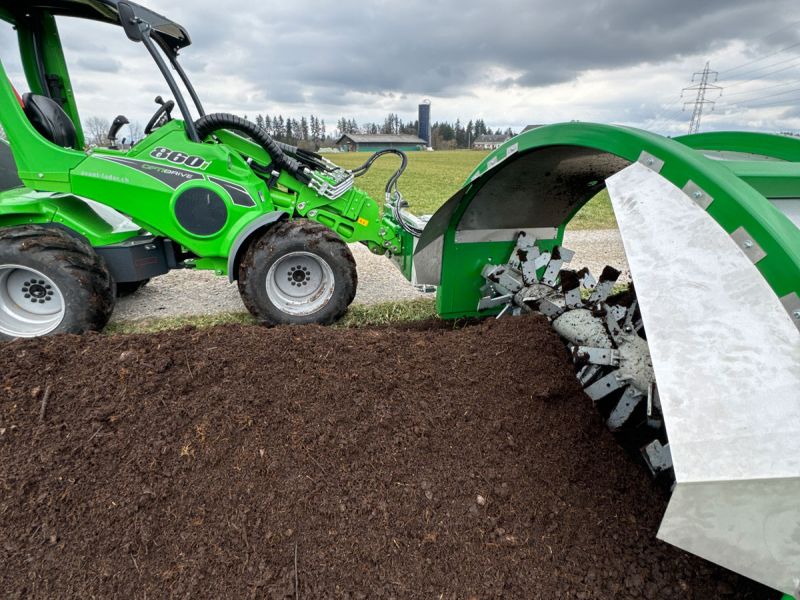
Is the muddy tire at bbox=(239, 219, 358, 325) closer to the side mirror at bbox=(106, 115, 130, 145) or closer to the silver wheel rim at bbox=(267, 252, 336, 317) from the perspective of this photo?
the silver wheel rim at bbox=(267, 252, 336, 317)

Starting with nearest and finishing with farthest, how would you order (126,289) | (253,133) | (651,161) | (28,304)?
(651,161) < (28,304) < (253,133) < (126,289)

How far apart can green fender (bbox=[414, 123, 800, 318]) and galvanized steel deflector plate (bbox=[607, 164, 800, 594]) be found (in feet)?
0.25

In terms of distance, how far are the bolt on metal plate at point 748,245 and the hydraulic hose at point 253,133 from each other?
3.36 metres

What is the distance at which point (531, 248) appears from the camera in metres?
3.30

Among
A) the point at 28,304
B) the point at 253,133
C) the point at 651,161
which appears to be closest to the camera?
the point at 651,161

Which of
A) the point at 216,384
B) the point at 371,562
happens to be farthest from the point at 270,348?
the point at 371,562

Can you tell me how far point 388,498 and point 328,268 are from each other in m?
2.35

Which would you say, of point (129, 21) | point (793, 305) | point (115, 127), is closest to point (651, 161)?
point (793, 305)

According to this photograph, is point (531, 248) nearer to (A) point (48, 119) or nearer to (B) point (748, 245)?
(B) point (748, 245)

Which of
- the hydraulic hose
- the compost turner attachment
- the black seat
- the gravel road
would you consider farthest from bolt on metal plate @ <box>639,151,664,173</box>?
the black seat

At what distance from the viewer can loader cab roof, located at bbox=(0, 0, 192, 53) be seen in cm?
351

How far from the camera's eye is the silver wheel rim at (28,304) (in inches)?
137

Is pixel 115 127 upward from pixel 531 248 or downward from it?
upward

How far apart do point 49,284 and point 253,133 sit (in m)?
1.87
